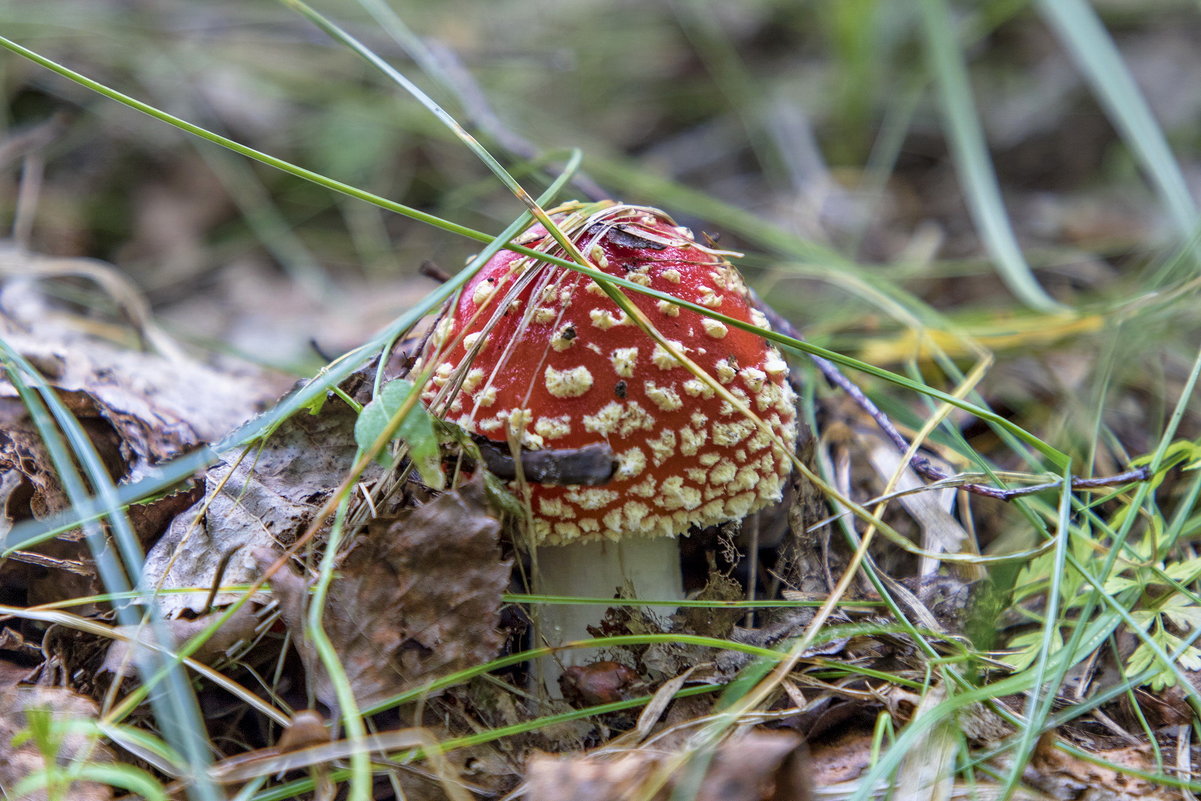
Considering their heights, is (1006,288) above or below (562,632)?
above

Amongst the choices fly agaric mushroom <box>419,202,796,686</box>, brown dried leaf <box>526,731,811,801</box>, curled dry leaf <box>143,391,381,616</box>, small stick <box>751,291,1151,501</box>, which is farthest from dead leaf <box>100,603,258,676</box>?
small stick <box>751,291,1151,501</box>

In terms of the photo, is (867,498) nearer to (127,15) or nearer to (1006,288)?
(1006,288)

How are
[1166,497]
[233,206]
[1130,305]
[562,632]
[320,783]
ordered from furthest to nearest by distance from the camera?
[233,206]
[1130,305]
[1166,497]
[562,632]
[320,783]

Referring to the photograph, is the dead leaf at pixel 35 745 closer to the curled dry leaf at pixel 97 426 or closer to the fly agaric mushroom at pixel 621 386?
the curled dry leaf at pixel 97 426

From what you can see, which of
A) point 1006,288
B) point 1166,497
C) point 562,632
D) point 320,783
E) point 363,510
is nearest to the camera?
point 320,783

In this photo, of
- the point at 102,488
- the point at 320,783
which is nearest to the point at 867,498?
the point at 320,783

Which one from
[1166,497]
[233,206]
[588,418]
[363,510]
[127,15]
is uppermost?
[127,15]

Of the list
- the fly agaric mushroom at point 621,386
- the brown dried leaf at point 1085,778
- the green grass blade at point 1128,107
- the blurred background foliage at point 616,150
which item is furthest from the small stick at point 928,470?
the green grass blade at point 1128,107
